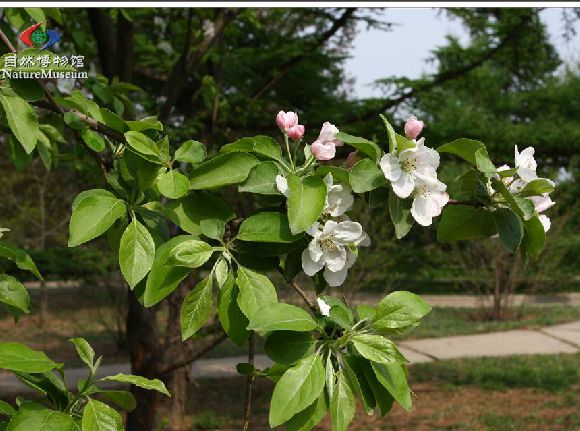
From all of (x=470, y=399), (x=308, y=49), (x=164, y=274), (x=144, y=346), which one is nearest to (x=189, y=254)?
(x=164, y=274)

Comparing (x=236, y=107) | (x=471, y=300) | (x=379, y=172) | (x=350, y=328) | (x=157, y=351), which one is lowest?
(x=471, y=300)

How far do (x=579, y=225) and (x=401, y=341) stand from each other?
19.1 ft

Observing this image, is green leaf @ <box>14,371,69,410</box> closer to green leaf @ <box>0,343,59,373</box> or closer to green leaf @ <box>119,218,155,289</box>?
green leaf @ <box>0,343,59,373</box>

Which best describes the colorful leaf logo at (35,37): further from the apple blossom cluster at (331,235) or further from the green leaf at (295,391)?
the green leaf at (295,391)

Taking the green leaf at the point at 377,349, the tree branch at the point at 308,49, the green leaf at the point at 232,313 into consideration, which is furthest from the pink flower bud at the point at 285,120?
the tree branch at the point at 308,49

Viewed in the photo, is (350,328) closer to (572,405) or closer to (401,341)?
(572,405)

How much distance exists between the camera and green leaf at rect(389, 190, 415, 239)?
1.26 m

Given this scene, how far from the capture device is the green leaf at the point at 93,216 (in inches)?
48.4

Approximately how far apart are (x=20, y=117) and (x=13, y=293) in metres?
0.36

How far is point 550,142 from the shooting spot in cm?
622

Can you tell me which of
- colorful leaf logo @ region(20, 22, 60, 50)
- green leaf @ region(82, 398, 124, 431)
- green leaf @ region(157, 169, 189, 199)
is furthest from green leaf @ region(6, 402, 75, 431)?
colorful leaf logo @ region(20, 22, 60, 50)

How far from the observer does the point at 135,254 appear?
4.10 ft

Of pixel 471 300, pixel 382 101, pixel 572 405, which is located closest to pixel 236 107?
pixel 382 101

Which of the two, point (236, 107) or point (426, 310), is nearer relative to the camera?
point (426, 310)
